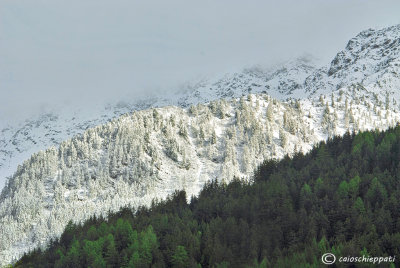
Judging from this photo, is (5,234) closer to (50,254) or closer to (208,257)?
(50,254)

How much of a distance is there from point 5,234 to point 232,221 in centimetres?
12889

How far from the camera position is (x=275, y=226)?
312 feet

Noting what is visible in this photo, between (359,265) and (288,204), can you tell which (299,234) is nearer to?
(288,204)

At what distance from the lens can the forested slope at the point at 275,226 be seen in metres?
80.5

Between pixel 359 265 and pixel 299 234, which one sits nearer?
pixel 359 265

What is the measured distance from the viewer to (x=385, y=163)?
394 feet

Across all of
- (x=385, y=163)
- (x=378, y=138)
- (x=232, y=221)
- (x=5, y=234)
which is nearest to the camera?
(x=232, y=221)

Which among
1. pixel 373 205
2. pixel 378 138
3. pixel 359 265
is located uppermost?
pixel 378 138

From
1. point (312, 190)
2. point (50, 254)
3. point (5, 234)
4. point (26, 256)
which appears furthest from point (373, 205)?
point (5, 234)

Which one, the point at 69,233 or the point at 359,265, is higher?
the point at 69,233

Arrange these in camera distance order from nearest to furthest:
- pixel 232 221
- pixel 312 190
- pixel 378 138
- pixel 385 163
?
pixel 232 221 < pixel 312 190 < pixel 385 163 < pixel 378 138

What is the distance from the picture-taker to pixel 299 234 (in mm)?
89438

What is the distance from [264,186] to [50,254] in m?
70.1

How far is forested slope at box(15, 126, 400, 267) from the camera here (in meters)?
80.5
